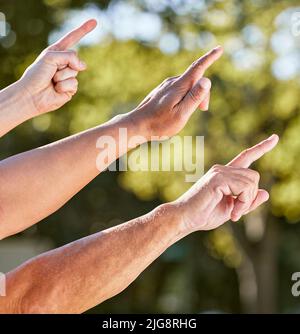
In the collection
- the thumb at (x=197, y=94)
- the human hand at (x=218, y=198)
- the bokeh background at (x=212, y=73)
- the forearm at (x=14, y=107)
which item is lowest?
the human hand at (x=218, y=198)

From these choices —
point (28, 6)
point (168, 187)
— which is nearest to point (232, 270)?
point (168, 187)

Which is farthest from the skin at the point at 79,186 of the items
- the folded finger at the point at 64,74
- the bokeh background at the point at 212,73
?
the bokeh background at the point at 212,73

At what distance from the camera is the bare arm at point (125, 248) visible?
1944 mm

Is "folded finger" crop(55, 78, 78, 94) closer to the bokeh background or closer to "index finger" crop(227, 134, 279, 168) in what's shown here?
"index finger" crop(227, 134, 279, 168)

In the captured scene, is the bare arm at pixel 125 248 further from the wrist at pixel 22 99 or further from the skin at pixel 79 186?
the wrist at pixel 22 99

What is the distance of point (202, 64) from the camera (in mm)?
2252

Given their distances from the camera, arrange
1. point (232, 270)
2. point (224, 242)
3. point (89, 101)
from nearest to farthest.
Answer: point (89, 101) → point (224, 242) → point (232, 270)

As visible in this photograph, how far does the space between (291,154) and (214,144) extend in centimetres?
91

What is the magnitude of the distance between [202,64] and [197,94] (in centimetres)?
8

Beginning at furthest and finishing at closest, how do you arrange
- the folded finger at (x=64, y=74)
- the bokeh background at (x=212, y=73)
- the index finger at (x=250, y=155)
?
the bokeh background at (x=212, y=73) < the folded finger at (x=64, y=74) < the index finger at (x=250, y=155)

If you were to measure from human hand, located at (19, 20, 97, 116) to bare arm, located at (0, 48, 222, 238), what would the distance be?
12 centimetres

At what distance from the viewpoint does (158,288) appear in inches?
615
